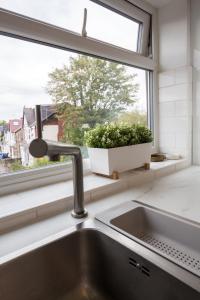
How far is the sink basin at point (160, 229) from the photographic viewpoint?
29.1 inches

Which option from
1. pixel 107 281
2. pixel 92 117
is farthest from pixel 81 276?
pixel 92 117

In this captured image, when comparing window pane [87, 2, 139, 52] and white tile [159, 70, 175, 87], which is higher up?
window pane [87, 2, 139, 52]

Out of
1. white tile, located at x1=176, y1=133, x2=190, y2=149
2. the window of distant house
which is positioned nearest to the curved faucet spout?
the window of distant house

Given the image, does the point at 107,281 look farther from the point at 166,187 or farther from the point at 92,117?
the point at 92,117

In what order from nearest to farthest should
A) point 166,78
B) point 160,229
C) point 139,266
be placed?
point 139,266, point 160,229, point 166,78

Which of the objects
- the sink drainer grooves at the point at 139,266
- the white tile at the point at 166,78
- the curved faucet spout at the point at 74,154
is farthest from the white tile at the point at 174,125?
the sink drainer grooves at the point at 139,266

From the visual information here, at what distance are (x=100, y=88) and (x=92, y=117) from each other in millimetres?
193

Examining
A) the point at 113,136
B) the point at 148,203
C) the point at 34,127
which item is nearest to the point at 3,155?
the point at 34,127

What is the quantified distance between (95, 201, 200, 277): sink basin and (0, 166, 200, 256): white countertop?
0.04 meters

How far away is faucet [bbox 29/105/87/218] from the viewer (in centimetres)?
67

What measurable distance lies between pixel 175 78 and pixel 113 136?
78cm

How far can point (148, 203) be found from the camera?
3.01 ft

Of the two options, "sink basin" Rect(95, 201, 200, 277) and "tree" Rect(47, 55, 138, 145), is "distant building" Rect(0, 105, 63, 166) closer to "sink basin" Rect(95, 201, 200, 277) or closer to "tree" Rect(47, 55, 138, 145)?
"tree" Rect(47, 55, 138, 145)

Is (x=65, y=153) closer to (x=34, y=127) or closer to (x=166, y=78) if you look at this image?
(x=34, y=127)
